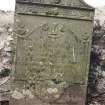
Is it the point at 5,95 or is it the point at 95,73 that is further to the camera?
the point at 95,73

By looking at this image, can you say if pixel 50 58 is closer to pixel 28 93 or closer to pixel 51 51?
pixel 51 51

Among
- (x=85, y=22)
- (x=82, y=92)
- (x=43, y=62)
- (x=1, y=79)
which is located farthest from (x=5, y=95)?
(x=85, y=22)

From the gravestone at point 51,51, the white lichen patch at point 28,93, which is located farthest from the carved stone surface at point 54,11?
the white lichen patch at point 28,93

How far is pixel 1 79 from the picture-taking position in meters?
4.56

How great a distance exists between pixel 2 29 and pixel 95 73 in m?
1.38

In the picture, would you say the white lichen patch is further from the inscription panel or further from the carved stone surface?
the carved stone surface

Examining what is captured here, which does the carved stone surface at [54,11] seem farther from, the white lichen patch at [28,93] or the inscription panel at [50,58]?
the white lichen patch at [28,93]

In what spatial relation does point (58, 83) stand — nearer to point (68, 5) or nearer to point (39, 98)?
point (39, 98)

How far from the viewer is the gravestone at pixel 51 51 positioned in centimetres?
410

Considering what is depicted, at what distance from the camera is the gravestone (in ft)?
13.4

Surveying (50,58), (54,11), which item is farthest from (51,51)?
(54,11)

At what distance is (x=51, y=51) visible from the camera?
13.6 ft

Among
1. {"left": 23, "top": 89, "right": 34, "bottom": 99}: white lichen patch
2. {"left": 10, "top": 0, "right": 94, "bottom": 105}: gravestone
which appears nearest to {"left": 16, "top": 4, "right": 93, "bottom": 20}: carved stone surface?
{"left": 10, "top": 0, "right": 94, "bottom": 105}: gravestone

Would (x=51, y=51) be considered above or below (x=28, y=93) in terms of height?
above
